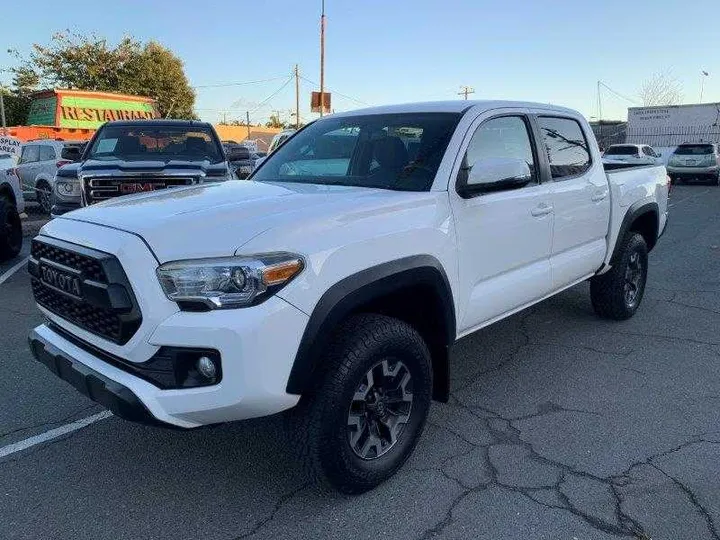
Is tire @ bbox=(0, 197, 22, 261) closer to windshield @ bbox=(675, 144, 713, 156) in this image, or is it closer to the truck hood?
the truck hood

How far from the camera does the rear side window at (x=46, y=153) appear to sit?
14.2 meters

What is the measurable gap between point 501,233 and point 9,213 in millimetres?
7328

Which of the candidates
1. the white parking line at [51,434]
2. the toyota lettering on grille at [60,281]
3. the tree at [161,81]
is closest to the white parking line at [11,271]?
the white parking line at [51,434]

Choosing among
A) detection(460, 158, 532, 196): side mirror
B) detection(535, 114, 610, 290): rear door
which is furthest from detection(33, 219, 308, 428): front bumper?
Answer: detection(535, 114, 610, 290): rear door

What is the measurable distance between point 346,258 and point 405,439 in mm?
1042

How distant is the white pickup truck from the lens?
90.7 inches

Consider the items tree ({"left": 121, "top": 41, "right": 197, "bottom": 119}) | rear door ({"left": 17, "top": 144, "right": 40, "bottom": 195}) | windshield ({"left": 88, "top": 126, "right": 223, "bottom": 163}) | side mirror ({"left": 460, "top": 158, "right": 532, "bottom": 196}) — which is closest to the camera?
side mirror ({"left": 460, "top": 158, "right": 532, "bottom": 196})

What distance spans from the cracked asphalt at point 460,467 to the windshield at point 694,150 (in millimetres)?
23013

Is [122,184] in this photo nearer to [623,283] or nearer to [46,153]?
[623,283]

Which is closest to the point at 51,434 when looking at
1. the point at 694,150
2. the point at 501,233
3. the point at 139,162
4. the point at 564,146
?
the point at 501,233

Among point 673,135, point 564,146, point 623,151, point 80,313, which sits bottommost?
point 80,313

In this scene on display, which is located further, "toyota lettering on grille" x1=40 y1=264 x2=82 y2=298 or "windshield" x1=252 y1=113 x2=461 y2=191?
"windshield" x1=252 y1=113 x2=461 y2=191

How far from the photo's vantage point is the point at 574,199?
13.9 ft

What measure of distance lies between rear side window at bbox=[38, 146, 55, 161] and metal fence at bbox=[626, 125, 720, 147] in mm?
28989
